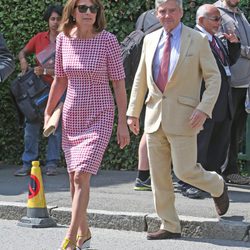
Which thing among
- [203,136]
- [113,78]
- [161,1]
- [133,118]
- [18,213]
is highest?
[161,1]

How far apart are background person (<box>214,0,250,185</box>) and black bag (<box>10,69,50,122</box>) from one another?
2.24 m

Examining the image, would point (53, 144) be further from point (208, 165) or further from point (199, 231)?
point (199, 231)

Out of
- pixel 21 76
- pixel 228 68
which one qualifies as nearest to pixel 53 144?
pixel 21 76

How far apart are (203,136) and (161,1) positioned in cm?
191

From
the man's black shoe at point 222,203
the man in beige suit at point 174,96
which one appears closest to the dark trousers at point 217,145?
the man's black shoe at point 222,203

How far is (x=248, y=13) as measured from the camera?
8.95 metres

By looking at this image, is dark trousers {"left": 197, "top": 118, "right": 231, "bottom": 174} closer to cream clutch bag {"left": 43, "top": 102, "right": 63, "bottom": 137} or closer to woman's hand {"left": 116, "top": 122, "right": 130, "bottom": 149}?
woman's hand {"left": 116, "top": 122, "right": 130, "bottom": 149}

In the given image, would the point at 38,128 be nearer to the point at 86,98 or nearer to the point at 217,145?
the point at 217,145

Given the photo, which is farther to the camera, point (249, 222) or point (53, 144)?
point (53, 144)

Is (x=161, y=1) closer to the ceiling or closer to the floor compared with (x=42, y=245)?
closer to the ceiling

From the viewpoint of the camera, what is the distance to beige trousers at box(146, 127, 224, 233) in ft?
20.2

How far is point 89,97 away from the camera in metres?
5.77

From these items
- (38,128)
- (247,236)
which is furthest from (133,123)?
(38,128)

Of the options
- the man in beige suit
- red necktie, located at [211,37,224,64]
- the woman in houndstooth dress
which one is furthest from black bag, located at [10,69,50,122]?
the woman in houndstooth dress
